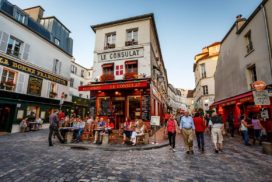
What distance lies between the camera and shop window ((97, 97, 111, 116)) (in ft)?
42.5

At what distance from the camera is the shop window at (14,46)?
44.0 ft

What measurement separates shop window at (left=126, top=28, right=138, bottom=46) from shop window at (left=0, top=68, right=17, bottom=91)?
1089 cm

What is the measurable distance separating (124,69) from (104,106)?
3768 mm

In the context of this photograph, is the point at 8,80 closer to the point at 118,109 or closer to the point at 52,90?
the point at 52,90

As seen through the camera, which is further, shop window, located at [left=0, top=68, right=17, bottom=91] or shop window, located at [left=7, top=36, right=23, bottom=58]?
shop window, located at [left=7, top=36, right=23, bottom=58]

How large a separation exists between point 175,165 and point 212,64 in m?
22.9

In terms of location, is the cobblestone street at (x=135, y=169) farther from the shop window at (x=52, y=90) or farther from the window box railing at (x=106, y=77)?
the shop window at (x=52, y=90)

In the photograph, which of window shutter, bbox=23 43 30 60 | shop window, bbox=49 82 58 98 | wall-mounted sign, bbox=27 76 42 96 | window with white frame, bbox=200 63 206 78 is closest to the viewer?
window shutter, bbox=23 43 30 60

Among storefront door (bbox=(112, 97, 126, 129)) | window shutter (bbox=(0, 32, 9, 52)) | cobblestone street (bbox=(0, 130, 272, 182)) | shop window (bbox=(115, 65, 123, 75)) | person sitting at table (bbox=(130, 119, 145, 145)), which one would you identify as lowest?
cobblestone street (bbox=(0, 130, 272, 182))

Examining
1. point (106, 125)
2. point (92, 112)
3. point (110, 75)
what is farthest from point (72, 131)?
point (110, 75)

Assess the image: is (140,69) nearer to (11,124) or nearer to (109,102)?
(109,102)

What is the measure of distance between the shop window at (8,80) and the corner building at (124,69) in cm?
673

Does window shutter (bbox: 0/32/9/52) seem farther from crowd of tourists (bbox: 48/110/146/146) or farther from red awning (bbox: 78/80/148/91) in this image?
crowd of tourists (bbox: 48/110/146/146)

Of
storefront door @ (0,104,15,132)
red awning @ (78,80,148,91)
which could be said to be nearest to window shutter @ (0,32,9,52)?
storefront door @ (0,104,15,132)
